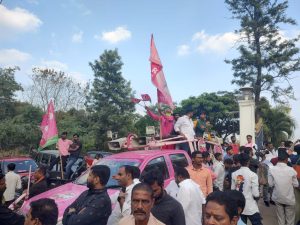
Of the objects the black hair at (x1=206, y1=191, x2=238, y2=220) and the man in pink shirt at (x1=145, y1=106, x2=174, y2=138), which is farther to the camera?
the man in pink shirt at (x1=145, y1=106, x2=174, y2=138)

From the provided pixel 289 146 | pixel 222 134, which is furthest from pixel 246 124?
pixel 222 134

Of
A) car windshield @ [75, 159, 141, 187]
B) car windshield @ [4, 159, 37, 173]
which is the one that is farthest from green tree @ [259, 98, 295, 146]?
car windshield @ [75, 159, 141, 187]

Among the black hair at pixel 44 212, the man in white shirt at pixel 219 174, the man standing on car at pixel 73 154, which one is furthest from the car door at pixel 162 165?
the man standing on car at pixel 73 154

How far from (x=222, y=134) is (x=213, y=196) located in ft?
107

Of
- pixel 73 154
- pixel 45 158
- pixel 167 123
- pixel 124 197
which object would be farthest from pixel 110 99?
pixel 124 197

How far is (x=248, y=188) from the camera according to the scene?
575 cm

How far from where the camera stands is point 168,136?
8977mm

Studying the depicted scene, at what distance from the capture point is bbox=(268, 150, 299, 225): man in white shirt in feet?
20.9

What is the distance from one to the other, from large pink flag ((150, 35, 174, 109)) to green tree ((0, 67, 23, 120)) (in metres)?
23.9

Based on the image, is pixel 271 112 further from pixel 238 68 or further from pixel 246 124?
pixel 246 124

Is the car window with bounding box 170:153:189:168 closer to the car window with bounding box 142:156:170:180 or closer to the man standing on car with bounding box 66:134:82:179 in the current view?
the car window with bounding box 142:156:170:180

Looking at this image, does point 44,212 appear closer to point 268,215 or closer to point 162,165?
point 162,165

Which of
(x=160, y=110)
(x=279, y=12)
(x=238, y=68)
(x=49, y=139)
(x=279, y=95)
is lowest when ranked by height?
(x=49, y=139)

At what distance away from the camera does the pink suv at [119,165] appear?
18.3ft
